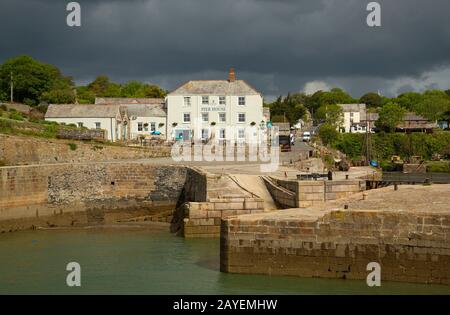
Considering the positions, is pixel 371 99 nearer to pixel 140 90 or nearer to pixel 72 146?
pixel 140 90

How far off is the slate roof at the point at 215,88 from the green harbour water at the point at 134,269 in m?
29.6

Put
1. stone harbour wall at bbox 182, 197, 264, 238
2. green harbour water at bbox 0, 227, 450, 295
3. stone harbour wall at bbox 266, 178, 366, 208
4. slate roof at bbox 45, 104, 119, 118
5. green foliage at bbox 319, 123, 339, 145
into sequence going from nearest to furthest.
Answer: green harbour water at bbox 0, 227, 450, 295, stone harbour wall at bbox 266, 178, 366, 208, stone harbour wall at bbox 182, 197, 264, 238, slate roof at bbox 45, 104, 119, 118, green foliage at bbox 319, 123, 339, 145

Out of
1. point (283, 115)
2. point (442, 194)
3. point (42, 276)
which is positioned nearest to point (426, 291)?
point (442, 194)

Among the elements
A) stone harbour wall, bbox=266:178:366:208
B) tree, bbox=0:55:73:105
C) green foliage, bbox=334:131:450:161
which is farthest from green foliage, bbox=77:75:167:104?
stone harbour wall, bbox=266:178:366:208

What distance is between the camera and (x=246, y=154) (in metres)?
44.6

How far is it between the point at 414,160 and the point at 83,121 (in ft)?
117

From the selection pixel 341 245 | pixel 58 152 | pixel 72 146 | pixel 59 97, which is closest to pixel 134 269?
pixel 341 245

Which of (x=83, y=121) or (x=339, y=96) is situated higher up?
(x=339, y=96)

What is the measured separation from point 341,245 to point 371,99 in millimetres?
144890

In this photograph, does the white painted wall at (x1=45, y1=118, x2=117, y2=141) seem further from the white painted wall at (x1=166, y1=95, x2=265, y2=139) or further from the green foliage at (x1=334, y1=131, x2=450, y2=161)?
the green foliage at (x1=334, y1=131, x2=450, y2=161)

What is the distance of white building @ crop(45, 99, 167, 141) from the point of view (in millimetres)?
58219

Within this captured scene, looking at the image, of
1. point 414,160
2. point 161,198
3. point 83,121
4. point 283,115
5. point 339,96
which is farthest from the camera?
point 339,96
